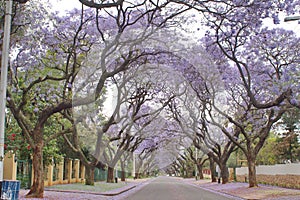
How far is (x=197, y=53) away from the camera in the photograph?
2152 centimetres

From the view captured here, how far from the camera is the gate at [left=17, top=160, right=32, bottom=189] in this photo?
77.2 ft

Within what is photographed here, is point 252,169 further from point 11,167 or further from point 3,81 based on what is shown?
point 3,81

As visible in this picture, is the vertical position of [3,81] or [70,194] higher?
[3,81]

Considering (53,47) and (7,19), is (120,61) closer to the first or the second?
(53,47)

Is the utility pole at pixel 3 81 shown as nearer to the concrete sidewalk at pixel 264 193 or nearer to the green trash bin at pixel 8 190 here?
the green trash bin at pixel 8 190

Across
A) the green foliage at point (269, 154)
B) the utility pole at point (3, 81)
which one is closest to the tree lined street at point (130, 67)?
the utility pole at point (3, 81)

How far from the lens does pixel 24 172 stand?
24328 mm

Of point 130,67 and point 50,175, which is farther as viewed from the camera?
point 50,175

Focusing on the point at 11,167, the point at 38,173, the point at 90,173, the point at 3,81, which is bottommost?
the point at 90,173

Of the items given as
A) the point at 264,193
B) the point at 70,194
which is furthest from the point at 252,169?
the point at 70,194

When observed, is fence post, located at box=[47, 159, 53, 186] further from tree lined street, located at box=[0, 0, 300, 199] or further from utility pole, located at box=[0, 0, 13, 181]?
utility pole, located at box=[0, 0, 13, 181]

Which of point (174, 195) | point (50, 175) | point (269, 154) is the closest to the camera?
point (174, 195)

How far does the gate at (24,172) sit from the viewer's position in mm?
23531

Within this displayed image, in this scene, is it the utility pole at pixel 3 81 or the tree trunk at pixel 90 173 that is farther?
the tree trunk at pixel 90 173
